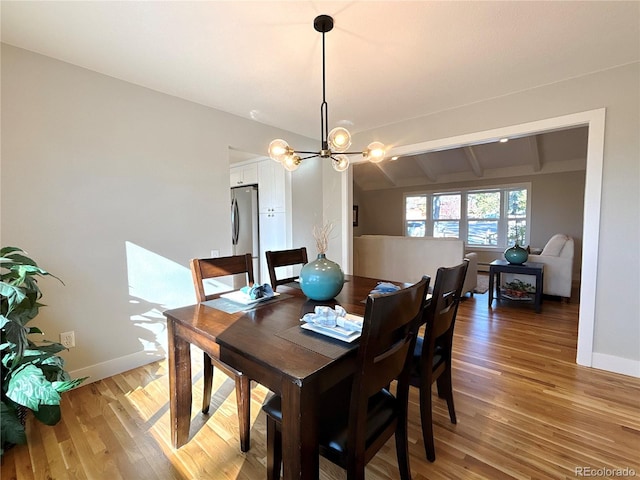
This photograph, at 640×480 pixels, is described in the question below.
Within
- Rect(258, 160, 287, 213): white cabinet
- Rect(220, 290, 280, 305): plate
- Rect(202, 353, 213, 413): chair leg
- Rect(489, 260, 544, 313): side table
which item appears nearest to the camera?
Rect(220, 290, 280, 305): plate

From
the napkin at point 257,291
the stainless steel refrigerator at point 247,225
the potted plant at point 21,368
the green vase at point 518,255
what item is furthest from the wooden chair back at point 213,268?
the green vase at point 518,255

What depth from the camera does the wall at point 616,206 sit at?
2.31 meters

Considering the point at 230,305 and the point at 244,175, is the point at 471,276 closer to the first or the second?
the point at 244,175

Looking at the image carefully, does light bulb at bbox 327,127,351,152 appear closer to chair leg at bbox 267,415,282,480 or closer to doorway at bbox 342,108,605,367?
chair leg at bbox 267,415,282,480

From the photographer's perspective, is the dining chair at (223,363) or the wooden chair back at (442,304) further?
the dining chair at (223,363)

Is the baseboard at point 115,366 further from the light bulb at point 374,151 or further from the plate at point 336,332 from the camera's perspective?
the light bulb at point 374,151

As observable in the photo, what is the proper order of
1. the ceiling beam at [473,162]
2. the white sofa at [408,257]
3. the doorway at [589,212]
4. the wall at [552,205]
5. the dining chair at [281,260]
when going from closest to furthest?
1. the dining chair at [281,260]
2. the doorway at [589,212]
3. the white sofa at [408,257]
4. the wall at [552,205]
5. the ceiling beam at [473,162]

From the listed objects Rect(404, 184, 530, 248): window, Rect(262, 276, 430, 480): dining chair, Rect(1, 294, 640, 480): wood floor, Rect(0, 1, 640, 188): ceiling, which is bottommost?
Rect(1, 294, 640, 480): wood floor

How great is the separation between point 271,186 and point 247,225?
28.7 inches

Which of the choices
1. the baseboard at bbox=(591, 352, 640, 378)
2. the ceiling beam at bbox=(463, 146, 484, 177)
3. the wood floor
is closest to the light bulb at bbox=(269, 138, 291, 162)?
the wood floor

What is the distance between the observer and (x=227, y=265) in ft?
6.68

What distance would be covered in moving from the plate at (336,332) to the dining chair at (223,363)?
0.42 meters

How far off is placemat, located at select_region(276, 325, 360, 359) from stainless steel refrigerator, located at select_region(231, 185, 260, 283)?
3195 mm

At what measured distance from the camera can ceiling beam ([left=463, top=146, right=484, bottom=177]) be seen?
6.03 meters
